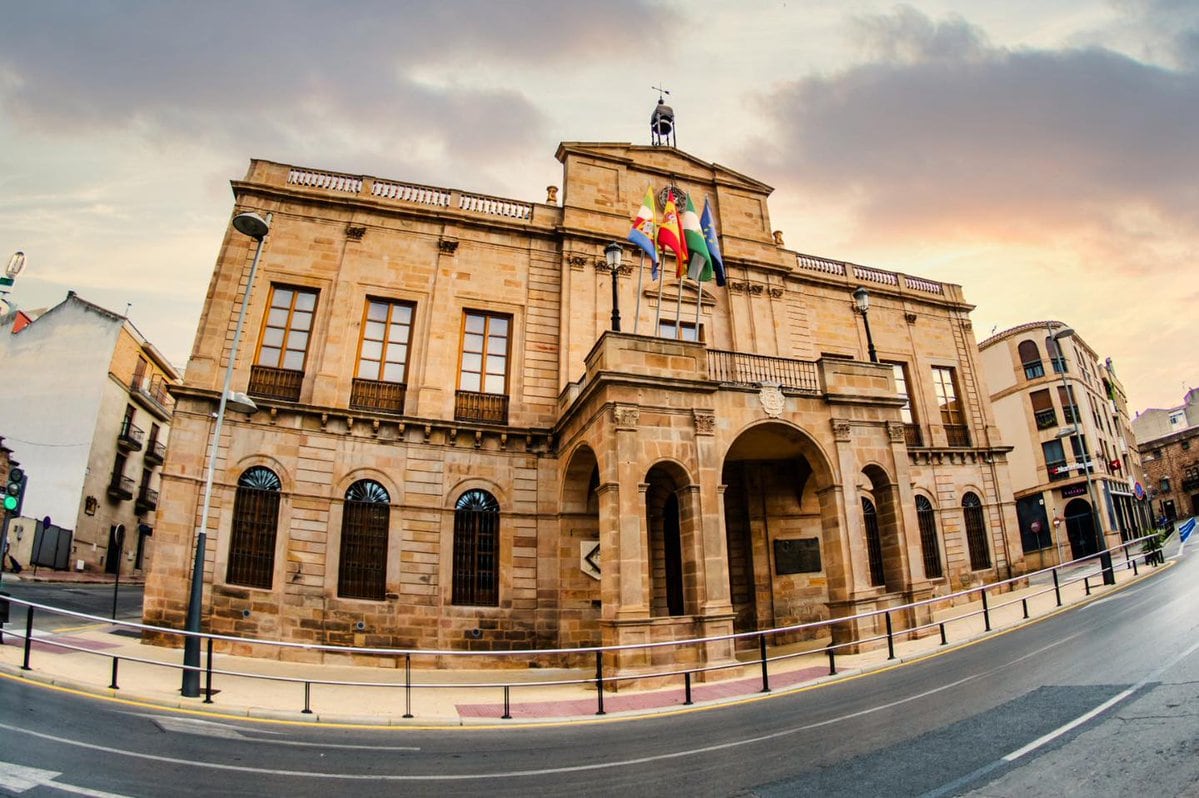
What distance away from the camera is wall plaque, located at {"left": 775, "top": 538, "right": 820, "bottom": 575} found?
18469 mm

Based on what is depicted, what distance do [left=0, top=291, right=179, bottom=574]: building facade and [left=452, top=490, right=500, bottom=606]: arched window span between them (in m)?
20.5

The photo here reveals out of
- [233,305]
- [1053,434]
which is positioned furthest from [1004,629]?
[1053,434]

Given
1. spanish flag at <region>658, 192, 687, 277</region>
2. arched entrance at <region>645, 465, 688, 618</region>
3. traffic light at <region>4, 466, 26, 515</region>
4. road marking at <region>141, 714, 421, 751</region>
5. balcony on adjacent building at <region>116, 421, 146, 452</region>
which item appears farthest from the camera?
balcony on adjacent building at <region>116, 421, 146, 452</region>

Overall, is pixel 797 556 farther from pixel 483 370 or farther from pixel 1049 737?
pixel 1049 737

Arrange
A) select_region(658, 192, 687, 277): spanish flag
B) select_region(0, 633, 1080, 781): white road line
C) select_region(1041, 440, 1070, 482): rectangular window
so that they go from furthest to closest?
select_region(1041, 440, 1070, 482): rectangular window, select_region(658, 192, 687, 277): spanish flag, select_region(0, 633, 1080, 781): white road line

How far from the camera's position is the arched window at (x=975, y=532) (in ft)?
77.5

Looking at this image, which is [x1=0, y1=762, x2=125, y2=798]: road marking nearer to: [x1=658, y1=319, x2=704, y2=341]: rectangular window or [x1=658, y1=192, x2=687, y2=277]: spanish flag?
[x1=658, y1=192, x2=687, y2=277]: spanish flag

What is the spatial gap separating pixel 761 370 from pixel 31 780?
1491 cm

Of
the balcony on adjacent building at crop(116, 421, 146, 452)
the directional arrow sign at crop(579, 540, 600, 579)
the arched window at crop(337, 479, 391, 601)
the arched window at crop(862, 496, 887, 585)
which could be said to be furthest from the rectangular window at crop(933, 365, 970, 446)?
the balcony on adjacent building at crop(116, 421, 146, 452)

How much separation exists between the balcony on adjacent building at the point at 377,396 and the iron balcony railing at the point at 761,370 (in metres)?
9.33

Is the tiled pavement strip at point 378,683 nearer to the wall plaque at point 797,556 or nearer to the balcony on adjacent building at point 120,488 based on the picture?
the wall plaque at point 797,556

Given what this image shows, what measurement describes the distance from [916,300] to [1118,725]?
23079 mm

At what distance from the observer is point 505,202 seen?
20.5 m

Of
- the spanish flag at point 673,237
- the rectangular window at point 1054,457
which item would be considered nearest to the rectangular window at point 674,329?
the spanish flag at point 673,237
